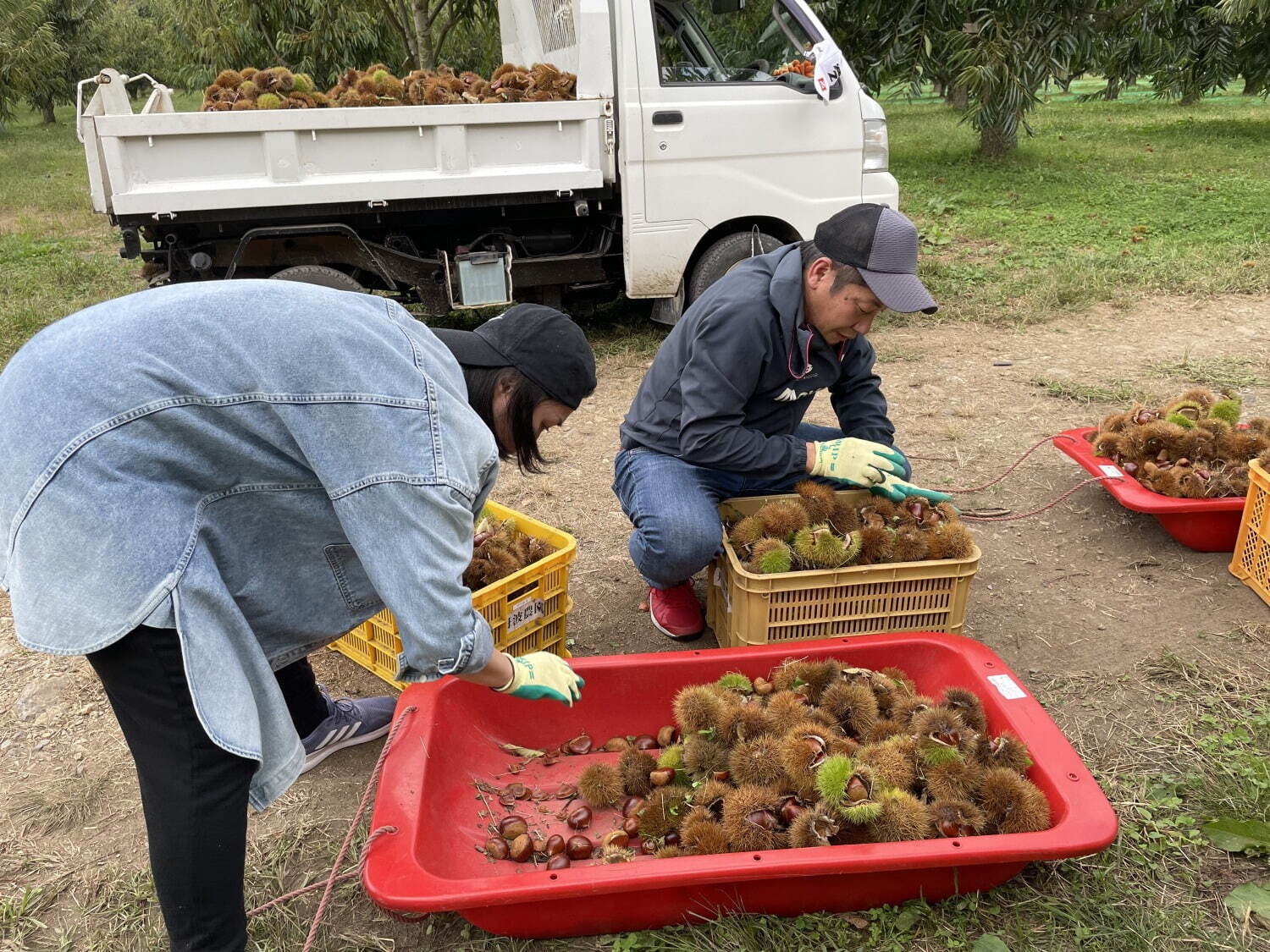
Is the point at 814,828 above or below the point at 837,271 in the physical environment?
below

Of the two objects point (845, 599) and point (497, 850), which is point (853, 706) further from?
point (497, 850)

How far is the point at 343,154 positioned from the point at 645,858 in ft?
15.7

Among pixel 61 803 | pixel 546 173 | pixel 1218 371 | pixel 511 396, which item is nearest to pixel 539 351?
pixel 511 396

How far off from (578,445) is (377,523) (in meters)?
3.64

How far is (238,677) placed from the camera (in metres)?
1.93

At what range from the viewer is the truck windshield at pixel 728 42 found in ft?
20.7

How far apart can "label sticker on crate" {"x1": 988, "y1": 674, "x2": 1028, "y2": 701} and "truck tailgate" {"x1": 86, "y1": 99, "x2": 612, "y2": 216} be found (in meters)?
4.32

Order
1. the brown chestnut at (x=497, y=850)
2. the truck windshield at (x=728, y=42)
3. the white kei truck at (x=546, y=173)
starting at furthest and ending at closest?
the truck windshield at (x=728, y=42)
the white kei truck at (x=546, y=173)
the brown chestnut at (x=497, y=850)

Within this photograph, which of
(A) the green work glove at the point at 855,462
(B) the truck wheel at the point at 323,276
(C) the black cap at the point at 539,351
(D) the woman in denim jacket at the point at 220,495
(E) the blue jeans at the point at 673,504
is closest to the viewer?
(D) the woman in denim jacket at the point at 220,495

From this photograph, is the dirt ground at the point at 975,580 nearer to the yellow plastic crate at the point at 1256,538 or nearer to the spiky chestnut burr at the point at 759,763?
the yellow plastic crate at the point at 1256,538

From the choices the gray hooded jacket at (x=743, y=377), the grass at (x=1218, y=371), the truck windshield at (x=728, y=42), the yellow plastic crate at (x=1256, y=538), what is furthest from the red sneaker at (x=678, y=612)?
the grass at (x=1218, y=371)

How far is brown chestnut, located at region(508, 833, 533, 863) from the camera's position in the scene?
8.40ft

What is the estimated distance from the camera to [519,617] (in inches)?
124

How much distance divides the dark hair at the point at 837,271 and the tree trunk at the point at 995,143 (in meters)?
12.1
